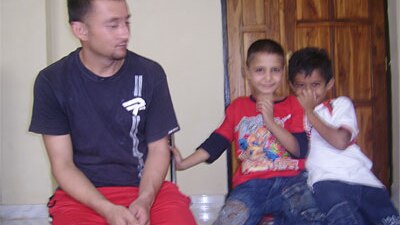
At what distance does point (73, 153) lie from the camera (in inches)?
66.2

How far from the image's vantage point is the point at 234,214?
166cm

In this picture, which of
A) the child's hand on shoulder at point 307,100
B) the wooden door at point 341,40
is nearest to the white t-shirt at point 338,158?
the child's hand on shoulder at point 307,100

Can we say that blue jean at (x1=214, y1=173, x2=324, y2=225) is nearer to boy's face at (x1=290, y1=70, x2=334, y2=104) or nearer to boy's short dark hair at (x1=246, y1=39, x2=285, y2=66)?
boy's face at (x1=290, y1=70, x2=334, y2=104)

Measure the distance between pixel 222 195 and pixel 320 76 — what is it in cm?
213

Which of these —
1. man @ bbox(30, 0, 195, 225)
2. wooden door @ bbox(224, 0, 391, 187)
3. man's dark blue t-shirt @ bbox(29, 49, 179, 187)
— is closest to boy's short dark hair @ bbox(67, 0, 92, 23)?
man @ bbox(30, 0, 195, 225)

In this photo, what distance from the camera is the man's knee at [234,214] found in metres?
1.64

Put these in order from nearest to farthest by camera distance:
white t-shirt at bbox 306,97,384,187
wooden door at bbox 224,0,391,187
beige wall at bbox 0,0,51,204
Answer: white t-shirt at bbox 306,97,384,187, beige wall at bbox 0,0,51,204, wooden door at bbox 224,0,391,187

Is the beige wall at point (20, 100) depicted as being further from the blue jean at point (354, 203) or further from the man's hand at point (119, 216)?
the blue jean at point (354, 203)

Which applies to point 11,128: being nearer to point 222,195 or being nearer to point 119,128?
point 222,195

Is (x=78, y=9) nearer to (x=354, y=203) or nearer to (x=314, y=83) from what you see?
(x=314, y=83)

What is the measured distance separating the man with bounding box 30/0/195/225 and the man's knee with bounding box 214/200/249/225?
163 millimetres

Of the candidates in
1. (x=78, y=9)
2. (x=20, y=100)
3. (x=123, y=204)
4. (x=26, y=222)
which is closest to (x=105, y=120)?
(x=123, y=204)

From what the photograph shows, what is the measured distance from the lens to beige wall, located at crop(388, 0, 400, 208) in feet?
11.8

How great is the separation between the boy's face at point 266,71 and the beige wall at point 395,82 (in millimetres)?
2125
